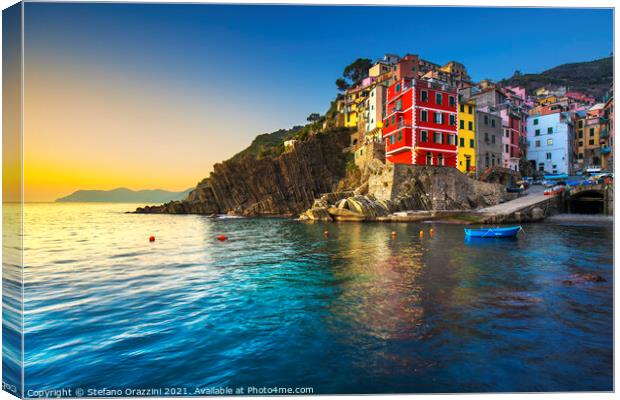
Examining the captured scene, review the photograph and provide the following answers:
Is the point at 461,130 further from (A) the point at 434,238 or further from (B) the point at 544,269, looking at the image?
(B) the point at 544,269

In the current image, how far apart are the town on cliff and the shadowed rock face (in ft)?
0.66

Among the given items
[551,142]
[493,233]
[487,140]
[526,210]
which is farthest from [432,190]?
[551,142]

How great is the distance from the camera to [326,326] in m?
6.41

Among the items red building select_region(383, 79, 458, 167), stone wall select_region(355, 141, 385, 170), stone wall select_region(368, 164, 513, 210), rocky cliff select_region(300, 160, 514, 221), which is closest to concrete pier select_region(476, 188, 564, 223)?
rocky cliff select_region(300, 160, 514, 221)

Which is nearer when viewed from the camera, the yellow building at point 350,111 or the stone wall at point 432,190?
the stone wall at point 432,190

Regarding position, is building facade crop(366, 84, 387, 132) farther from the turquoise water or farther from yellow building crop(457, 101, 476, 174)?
the turquoise water

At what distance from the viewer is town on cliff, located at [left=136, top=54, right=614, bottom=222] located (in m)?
37.3

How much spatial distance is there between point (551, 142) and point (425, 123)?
2626 centimetres

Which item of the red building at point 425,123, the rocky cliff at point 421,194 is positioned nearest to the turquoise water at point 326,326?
the rocky cliff at point 421,194

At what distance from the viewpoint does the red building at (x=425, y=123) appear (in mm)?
36500

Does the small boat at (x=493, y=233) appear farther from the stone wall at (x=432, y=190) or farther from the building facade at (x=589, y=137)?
the building facade at (x=589, y=137)

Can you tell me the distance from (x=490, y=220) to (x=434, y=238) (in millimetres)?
11849

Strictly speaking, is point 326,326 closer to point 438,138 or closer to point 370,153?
point 438,138

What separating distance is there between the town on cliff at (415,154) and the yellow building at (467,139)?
0.14 m
